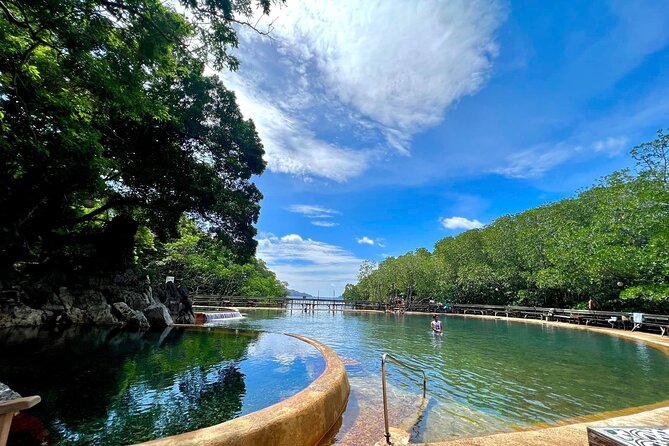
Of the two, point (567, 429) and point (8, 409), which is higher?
point (8, 409)

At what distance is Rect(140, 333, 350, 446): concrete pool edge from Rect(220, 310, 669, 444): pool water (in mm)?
385

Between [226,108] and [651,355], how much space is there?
874 inches

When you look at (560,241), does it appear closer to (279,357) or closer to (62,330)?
(279,357)

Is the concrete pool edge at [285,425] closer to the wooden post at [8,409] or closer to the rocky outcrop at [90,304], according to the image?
the wooden post at [8,409]

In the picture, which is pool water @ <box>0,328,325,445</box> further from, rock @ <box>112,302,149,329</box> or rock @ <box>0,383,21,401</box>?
rock @ <box>112,302,149,329</box>

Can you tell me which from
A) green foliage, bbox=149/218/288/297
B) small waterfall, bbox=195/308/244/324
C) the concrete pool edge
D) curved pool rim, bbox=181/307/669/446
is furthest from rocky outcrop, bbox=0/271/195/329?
curved pool rim, bbox=181/307/669/446

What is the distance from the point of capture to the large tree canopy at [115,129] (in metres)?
6.52

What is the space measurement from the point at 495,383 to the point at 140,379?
8.85 m

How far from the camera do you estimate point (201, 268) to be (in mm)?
36906

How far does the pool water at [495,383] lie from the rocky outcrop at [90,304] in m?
9.97

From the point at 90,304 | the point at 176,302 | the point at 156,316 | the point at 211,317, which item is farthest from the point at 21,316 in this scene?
the point at 211,317

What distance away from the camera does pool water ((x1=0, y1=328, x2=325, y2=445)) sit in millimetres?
4717

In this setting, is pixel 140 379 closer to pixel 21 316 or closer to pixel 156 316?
pixel 21 316

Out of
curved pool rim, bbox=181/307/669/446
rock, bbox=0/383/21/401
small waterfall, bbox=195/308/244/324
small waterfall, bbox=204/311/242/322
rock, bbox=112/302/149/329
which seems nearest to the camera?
rock, bbox=0/383/21/401
